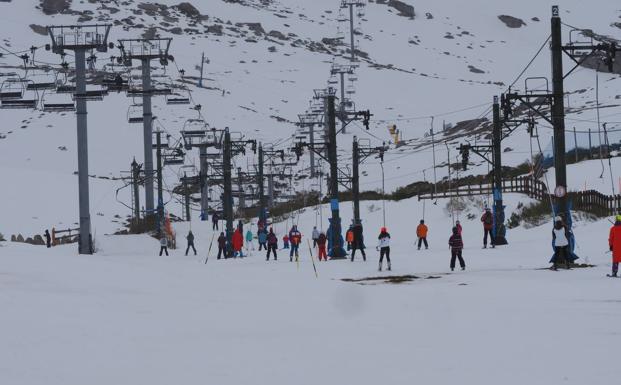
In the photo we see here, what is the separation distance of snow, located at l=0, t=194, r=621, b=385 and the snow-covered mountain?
115ft

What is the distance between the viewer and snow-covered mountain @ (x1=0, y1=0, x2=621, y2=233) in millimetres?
82562

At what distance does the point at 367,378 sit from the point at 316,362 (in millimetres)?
1047

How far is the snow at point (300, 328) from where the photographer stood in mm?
10023

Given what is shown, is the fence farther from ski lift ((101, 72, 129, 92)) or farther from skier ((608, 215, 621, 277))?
ski lift ((101, 72, 129, 92))

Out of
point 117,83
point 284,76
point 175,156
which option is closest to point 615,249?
point 117,83

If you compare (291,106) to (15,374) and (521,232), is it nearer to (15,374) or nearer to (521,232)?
(521,232)

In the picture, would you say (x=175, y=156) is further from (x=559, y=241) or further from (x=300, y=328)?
(x=300, y=328)

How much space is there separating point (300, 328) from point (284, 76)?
393 ft

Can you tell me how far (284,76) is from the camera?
131750 mm

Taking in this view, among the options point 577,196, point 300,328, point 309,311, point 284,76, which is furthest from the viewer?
point 284,76

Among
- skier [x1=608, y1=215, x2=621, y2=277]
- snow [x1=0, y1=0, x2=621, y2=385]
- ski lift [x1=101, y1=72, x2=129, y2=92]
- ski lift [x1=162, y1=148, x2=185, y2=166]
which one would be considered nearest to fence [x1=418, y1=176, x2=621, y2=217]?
snow [x1=0, y1=0, x2=621, y2=385]

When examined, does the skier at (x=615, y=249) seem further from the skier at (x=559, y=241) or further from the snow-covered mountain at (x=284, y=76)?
the snow-covered mountain at (x=284, y=76)

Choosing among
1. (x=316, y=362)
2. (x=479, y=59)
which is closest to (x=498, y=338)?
(x=316, y=362)

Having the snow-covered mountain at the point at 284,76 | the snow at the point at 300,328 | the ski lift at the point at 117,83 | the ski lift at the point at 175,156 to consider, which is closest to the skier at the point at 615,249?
the snow at the point at 300,328
